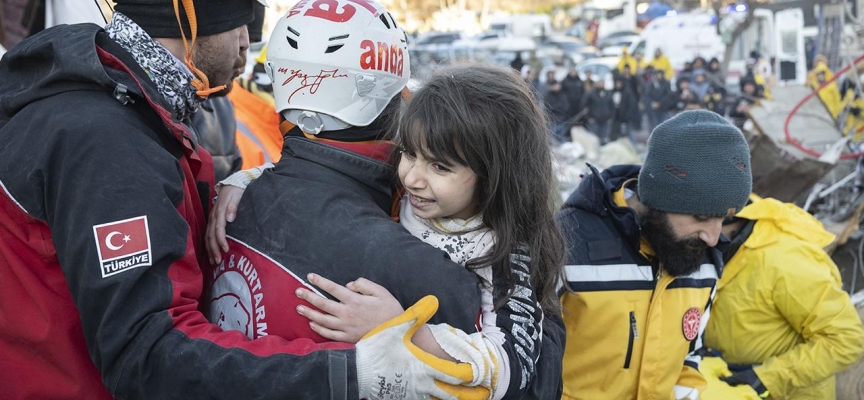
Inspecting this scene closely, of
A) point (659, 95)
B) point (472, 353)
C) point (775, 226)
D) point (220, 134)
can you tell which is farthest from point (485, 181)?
point (659, 95)

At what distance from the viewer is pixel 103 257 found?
5.74 ft

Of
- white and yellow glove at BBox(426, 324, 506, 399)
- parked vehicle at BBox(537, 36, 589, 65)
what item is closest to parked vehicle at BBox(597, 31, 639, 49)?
parked vehicle at BBox(537, 36, 589, 65)

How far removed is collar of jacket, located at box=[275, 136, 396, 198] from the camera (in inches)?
82.9

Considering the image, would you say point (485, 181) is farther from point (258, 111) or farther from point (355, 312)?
point (258, 111)

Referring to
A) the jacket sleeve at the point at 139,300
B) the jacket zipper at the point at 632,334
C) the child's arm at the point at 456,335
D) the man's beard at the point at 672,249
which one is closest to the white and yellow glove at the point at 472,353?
the child's arm at the point at 456,335

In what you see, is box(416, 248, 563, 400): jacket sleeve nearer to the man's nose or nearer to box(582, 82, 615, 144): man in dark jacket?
the man's nose

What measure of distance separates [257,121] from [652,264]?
3085 mm

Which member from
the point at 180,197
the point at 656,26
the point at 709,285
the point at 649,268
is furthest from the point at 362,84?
the point at 656,26

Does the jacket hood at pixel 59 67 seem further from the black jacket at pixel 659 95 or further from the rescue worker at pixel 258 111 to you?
the black jacket at pixel 659 95

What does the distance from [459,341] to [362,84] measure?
0.78 meters

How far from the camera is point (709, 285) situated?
3.12 m

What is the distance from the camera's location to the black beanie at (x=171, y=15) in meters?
2.28

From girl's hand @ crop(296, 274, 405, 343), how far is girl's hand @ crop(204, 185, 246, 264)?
0.33m

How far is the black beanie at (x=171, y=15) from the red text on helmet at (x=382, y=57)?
51 cm
